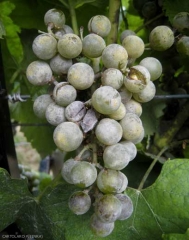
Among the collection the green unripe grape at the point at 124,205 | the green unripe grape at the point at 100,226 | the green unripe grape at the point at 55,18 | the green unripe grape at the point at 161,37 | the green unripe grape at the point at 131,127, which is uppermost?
the green unripe grape at the point at 55,18

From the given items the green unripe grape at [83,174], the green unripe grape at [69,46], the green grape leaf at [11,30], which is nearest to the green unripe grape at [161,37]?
the green unripe grape at [69,46]

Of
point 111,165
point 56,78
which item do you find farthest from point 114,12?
point 111,165

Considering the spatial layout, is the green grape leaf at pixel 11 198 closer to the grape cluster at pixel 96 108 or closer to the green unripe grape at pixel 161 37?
the grape cluster at pixel 96 108

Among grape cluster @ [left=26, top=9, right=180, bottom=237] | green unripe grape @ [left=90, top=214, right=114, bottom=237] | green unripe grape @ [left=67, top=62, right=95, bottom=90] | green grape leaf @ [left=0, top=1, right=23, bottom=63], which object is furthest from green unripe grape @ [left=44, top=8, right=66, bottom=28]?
green grape leaf @ [left=0, top=1, right=23, bottom=63]

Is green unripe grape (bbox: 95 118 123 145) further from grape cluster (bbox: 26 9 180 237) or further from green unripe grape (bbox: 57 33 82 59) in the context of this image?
green unripe grape (bbox: 57 33 82 59)

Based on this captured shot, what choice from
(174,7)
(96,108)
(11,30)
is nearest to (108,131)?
(96,108)

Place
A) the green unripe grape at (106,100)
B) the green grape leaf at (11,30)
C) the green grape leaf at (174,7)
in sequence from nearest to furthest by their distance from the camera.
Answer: the green unripe grape at (106,100)
the green grape leaf at (174,7)
the green grape leaf at (11,30)

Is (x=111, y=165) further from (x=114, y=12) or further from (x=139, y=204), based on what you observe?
(x=114, y=12)
